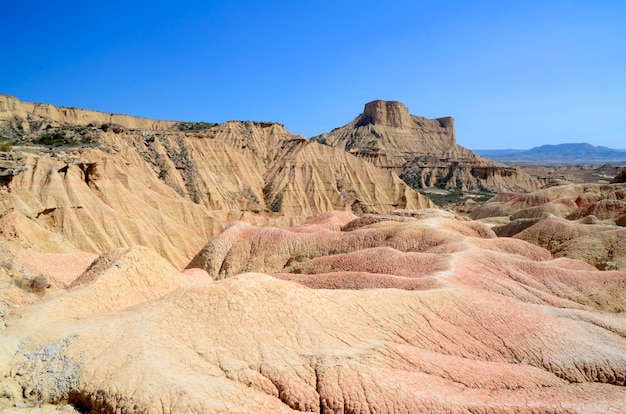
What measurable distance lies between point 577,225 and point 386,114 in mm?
125370

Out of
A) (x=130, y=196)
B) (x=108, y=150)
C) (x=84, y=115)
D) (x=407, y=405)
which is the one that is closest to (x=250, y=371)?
(x=407, y=405)

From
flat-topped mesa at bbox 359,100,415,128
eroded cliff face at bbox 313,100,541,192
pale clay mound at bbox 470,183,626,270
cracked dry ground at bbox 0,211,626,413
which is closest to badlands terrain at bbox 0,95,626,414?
cracked dry ground at bbox 0,211,626,413

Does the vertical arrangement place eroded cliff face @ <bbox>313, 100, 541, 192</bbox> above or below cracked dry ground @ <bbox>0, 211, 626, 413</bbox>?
above

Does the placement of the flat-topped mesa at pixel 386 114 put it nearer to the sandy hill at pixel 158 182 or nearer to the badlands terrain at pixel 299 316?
the sandy hill at pixel 158 182

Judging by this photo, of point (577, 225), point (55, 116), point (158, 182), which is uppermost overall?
point (55, 116)

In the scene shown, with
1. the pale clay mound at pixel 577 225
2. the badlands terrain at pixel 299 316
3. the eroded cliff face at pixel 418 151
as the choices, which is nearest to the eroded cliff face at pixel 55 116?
the badlands terrain at pixel 299 316

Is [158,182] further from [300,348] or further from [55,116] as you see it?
[300,348]

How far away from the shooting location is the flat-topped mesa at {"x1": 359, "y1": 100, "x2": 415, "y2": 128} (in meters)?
149

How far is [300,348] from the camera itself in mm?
10242

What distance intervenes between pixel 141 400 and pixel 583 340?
12515 mm

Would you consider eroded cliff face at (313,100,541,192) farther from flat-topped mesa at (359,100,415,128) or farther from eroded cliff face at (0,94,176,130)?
eroded cliff face at (0,94,176,130)

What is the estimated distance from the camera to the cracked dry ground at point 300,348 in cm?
863

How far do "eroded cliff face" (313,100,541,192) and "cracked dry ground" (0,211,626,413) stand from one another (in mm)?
93774

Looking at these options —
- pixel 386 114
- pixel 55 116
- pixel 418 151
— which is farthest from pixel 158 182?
pixel 386 114
